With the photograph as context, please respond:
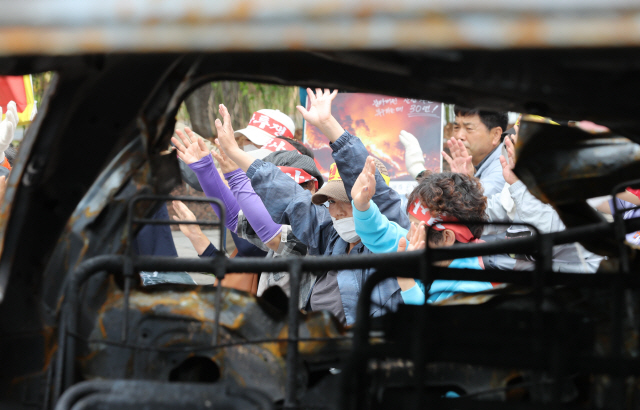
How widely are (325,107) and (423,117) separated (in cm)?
287

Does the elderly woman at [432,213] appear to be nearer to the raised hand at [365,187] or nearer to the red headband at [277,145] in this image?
the raised hand at [365,187]

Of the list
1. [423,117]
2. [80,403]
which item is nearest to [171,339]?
[80,403]

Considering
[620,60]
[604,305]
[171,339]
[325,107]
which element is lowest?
[171,339]

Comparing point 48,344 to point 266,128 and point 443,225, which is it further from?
point 266,128

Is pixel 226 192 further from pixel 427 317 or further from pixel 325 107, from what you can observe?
pixel 427 317

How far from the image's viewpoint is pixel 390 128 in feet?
19.5

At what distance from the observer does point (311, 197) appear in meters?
3.43

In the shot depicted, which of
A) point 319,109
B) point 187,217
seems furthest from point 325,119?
Result: point 187,217

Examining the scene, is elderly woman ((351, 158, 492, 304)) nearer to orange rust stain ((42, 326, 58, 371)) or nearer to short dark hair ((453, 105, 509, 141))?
short dark hair ((453, 105, 509, 141))

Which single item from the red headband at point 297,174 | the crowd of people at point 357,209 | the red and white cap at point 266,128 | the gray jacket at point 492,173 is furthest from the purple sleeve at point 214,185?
the gray jacket at point 492,173

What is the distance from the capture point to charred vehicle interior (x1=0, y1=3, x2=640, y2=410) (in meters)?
1.43

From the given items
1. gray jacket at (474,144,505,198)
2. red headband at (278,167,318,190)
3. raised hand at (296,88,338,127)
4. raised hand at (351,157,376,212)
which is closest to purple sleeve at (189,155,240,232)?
red headband at (278,167,318,190)

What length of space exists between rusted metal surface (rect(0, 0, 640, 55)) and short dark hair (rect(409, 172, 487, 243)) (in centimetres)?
198

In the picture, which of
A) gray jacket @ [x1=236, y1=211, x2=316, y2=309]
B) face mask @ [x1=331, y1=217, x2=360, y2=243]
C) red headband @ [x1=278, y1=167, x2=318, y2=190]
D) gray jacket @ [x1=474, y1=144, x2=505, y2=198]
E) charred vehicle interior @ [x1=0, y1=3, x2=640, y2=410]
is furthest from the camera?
red headband @ [x1=278, y1=167, x2=318, y2=190]
